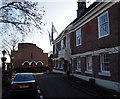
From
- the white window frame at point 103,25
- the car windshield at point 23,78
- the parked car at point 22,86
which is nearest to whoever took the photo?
the parked car at point 22,86

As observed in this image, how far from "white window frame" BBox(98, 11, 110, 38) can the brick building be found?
3742 centimetres

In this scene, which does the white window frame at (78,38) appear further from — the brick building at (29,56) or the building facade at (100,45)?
the brick building at (29,56)

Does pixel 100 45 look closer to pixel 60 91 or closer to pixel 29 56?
pixel 60 91

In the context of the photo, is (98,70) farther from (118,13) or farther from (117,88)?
(118,13)

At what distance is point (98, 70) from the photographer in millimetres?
13609

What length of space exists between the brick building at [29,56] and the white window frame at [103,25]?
37.4 meters

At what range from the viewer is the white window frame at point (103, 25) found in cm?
1255

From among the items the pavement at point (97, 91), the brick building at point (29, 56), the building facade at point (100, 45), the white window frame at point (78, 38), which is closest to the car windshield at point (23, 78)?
the pavement at point (97, 91)

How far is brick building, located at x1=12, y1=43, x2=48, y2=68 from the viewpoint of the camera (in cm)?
4784

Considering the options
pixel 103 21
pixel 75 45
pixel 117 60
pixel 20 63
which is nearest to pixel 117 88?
pixel 117 60

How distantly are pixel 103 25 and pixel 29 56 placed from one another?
129 ft

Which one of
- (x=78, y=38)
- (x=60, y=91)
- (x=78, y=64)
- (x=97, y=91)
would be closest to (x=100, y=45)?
(x=97, y=91)

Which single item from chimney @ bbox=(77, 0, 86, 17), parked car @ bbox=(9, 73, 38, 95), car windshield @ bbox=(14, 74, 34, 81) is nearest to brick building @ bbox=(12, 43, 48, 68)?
Result: chimney @ bbox=(77, 0, 86, 17)

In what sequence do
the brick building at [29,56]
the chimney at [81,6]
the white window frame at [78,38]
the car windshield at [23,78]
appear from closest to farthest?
the car windshield at [23,78]
the white window frame at [78,38]
the chimney at [81,6]
the brick building at [29,56]
